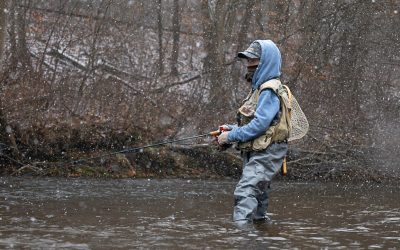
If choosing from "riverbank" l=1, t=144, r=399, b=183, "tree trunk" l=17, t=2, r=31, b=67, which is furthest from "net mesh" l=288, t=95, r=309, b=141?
"tree trunk" l=17, t=2, r=31, b=67

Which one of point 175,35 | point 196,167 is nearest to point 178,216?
point 196,167

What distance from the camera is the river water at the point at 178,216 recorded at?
640 centimetres

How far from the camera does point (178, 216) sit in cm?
832

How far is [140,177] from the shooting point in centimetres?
1359

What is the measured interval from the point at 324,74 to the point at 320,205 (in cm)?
726

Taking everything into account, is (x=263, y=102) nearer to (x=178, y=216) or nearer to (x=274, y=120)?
(x=274, y=120)

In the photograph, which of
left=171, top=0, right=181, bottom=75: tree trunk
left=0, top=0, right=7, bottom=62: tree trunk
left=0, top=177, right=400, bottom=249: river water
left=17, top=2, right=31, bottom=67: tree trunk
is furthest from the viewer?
left=171, top=0, right=181, bottom=75: tree trunk

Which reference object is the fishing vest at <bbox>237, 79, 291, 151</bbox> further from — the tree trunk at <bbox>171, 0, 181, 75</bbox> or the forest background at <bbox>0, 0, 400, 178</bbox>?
the tree trunk at <bbox>171, 0, 181, 75</bbox>

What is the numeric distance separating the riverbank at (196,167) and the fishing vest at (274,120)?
6318mm

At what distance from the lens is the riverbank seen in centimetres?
1362

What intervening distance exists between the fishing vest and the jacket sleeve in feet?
0.22

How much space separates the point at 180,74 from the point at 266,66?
367 inches

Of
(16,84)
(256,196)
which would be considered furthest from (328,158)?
(256,196)

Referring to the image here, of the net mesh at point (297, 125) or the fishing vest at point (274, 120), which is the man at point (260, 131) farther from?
the net mesh at point (297, 125)
